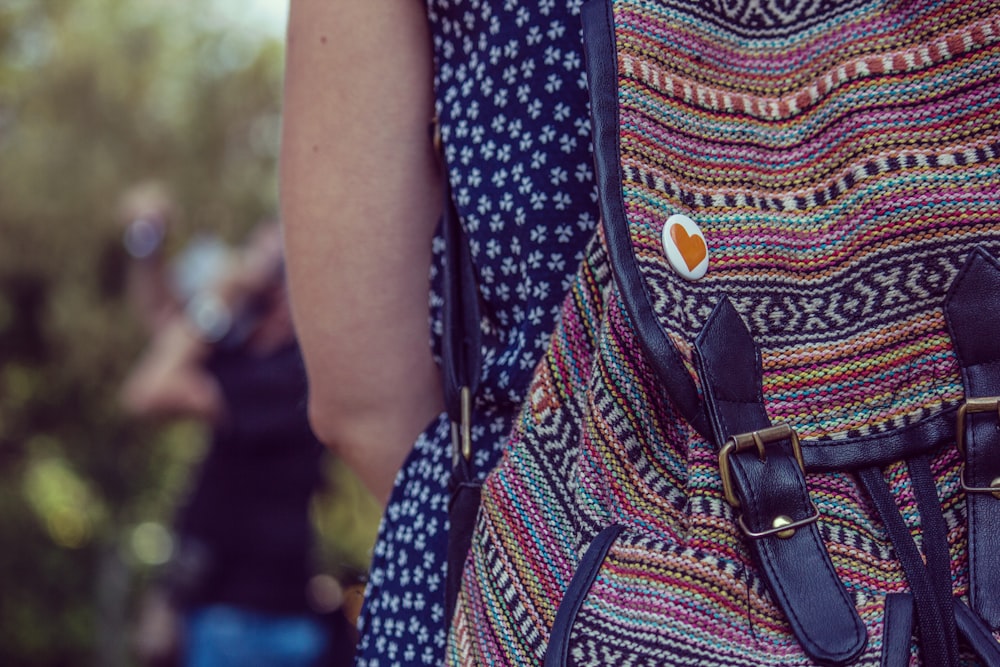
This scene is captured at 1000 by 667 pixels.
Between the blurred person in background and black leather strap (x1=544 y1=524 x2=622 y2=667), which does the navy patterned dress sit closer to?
black leather strap (x1=544 y1=524 x2=622 y2=667)

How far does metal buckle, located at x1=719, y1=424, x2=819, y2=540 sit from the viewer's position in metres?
0.80

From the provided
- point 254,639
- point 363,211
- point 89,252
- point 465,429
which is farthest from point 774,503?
point 89,252

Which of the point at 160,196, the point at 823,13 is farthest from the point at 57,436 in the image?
the point at 823,13

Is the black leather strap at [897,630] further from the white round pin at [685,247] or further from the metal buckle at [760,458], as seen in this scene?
the white round pin at [685,247]

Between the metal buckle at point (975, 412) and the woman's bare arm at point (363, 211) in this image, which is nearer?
the metal buckle at point (975, 412)

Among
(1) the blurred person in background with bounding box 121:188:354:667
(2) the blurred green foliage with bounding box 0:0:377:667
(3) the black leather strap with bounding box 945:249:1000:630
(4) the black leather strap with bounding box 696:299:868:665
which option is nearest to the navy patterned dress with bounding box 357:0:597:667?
(4) the black leather strap with bounding box 696:299:868:665

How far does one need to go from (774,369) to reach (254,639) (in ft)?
8.62

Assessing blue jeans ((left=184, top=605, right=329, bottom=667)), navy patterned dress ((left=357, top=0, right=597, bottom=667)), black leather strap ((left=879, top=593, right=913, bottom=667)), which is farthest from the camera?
blue jeans ((left=184, top=605, right=329, bottom=667))

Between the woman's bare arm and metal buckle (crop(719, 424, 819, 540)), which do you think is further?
the woman's bare arm

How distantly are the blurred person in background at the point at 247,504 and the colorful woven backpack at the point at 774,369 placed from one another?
7.63ft

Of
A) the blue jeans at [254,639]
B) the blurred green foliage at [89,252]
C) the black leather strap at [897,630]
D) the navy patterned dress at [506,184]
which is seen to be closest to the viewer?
the black leather strap at [897,630]

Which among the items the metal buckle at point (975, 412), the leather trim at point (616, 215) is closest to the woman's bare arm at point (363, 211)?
the leather trim at point (616, 215)

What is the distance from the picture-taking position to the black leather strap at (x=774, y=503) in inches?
30.4

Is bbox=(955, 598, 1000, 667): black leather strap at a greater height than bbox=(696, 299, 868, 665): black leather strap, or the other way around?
bbox=(696, 299, 868, 665): black leather strap
